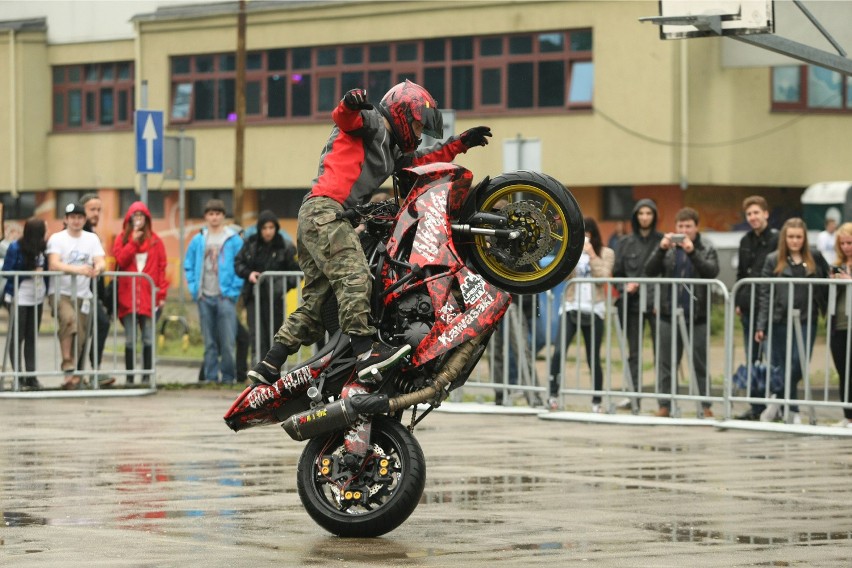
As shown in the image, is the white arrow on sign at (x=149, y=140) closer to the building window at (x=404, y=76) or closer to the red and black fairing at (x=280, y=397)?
the red and black fairing at (x=280, y=397)

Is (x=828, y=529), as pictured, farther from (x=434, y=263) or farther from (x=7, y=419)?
(x=7, y=419)

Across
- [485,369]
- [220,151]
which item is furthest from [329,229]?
[220,151]

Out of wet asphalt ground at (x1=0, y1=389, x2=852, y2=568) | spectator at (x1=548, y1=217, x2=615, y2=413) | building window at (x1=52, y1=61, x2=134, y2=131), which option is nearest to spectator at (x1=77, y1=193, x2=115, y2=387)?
wet asphalt ground at (x1=0, y1=389, x2=852, y2=568)

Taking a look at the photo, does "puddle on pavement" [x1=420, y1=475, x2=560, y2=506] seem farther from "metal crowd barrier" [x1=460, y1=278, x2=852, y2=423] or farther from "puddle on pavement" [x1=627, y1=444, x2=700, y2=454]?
"metal crowd barrier" [x1=460, y1=278, x2=852, y2=423]

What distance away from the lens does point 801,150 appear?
124 ft

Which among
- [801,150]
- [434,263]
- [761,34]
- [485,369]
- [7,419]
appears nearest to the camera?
[434,263]

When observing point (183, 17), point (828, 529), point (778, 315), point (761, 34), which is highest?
point (183, 17)

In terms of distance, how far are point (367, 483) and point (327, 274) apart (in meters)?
0.99

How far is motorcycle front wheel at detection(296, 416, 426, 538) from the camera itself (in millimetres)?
7777

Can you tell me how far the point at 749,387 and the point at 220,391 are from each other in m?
5.35

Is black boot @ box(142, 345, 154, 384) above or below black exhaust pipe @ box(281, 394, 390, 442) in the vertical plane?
below

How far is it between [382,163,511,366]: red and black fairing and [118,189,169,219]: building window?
36939mm

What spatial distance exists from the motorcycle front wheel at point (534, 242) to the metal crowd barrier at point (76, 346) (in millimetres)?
8540

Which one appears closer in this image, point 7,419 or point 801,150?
point 7,419
